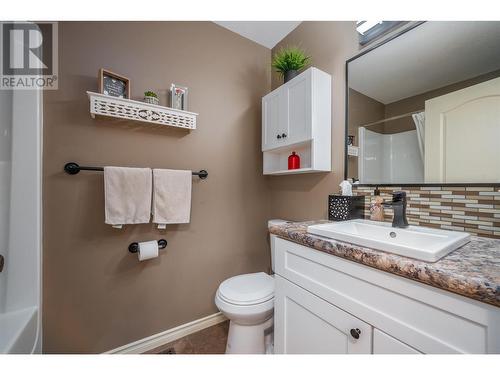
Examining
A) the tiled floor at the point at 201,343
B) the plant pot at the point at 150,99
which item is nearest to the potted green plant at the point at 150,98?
the plant pot at the point at 150,99

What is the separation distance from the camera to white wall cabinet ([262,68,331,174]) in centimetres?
125

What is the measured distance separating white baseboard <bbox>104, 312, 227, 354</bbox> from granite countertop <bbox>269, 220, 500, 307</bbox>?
4.09 feet

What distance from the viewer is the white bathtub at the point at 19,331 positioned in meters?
0.77

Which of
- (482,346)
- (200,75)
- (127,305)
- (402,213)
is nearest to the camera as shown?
(482,346)

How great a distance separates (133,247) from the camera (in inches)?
48.2

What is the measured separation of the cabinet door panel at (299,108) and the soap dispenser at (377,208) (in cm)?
53

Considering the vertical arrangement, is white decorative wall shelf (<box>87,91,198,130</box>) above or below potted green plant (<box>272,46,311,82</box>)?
below

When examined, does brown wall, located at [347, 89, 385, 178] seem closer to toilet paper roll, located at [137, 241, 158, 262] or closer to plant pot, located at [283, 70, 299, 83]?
plant pot, located at [283, 70, 299, 83]

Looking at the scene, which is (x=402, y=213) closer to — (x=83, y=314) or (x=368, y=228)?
(x=368, y=228)

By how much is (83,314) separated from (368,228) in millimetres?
1682

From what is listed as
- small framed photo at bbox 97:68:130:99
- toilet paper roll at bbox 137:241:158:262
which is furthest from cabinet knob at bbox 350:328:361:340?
small framed photo at bbox 97:68:130:99

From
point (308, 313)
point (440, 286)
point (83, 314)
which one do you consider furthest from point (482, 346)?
point (83, 314)

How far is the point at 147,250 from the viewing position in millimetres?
1218

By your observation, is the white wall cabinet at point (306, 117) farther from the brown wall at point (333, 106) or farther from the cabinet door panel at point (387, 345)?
the cabinet door panel at point (387, 345)
